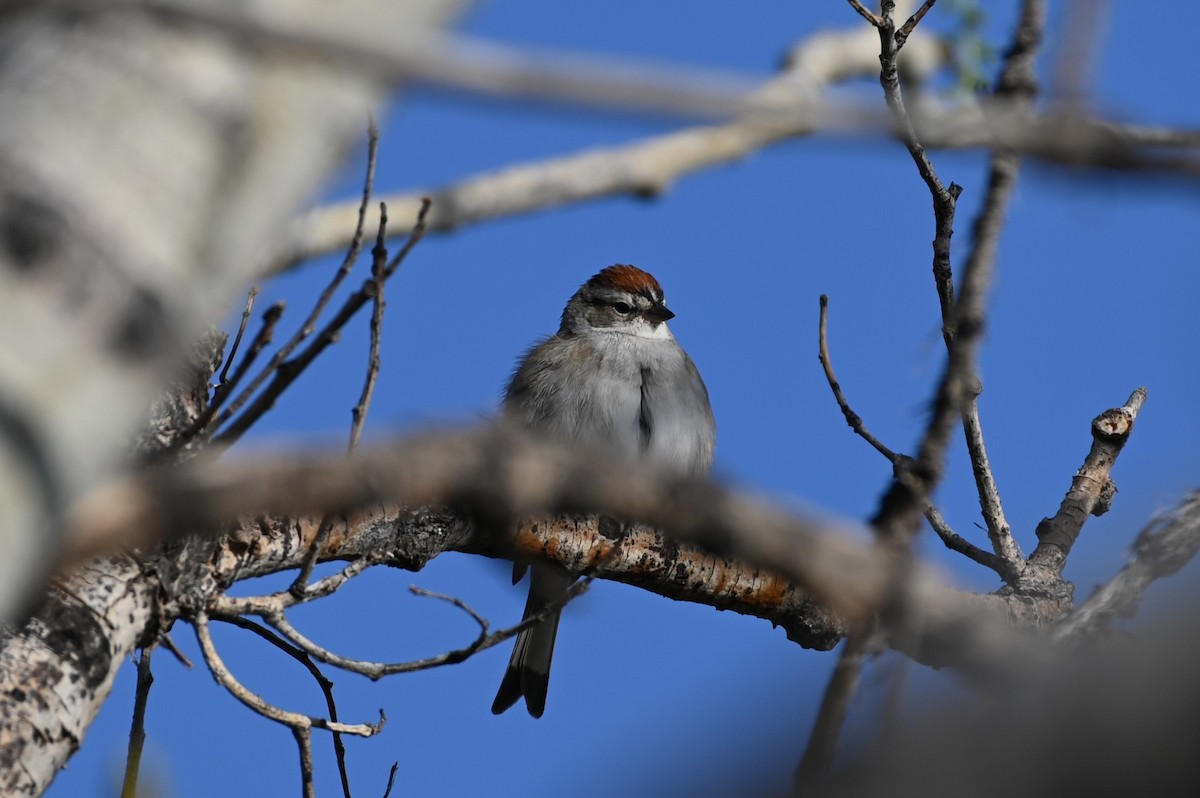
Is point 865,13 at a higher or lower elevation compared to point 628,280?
lower

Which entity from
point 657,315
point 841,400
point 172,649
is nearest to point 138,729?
point 172,649

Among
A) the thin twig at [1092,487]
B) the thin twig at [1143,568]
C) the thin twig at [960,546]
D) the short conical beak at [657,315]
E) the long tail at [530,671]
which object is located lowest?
the thin twig at [1143,568]

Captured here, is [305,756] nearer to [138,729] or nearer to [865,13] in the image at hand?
[138,729]

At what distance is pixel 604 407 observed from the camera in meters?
7.17

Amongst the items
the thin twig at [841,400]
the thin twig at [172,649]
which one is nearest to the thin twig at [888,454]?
the thin twig at [841,400]

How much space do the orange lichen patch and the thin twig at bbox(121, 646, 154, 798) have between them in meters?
5.29

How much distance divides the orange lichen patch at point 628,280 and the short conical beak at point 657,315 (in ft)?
0.93

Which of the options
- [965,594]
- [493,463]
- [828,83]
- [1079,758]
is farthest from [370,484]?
[828,83]

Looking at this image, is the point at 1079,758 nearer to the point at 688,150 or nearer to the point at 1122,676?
the point at 1122,676

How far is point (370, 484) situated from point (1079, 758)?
80 centimetres

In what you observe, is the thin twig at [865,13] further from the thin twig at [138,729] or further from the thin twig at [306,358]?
the thin twig at [138,729]

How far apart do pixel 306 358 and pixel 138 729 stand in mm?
1680

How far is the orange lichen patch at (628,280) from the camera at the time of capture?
8.58 m

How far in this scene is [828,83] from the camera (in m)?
8.91
